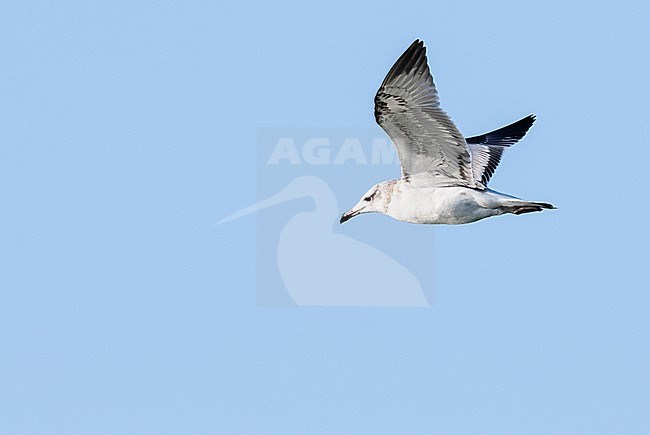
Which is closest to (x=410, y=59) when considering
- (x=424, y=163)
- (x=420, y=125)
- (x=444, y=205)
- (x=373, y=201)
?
(x=420, y=125)

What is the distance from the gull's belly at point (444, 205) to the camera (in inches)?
624

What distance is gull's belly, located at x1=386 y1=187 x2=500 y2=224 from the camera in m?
15.8

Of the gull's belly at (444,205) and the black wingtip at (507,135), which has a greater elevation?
the black wingtip at (507,135)

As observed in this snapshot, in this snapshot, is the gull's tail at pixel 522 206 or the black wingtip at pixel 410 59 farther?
the gull's tail at pixel 522 206

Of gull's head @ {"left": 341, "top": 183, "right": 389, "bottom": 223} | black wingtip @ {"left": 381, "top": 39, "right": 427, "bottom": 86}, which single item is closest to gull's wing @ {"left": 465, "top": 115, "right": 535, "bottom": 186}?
gull's head @ {"left": 341, "top": 183, "right": 389, "bottom": 223}

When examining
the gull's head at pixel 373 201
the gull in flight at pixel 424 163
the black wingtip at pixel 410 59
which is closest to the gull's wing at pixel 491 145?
the gull in flight at pixel 424 163

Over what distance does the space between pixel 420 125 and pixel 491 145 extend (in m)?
3.68

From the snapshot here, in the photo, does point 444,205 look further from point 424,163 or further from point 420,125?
point 420,125

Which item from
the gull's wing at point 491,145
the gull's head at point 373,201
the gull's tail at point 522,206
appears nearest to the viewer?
the gull's tail at point 522,206

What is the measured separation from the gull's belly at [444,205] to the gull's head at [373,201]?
1.23ft

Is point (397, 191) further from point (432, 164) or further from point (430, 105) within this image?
point (430, 105)

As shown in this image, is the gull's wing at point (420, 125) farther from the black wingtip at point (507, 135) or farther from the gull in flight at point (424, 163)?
the black wingtip at point (507, 135)

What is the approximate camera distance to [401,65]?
A: 14.8 m

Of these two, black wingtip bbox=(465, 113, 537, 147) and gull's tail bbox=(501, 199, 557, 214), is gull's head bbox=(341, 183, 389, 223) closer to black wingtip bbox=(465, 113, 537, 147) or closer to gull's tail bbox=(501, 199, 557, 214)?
gull's tail bbox=(501, 199, 557, 214)
